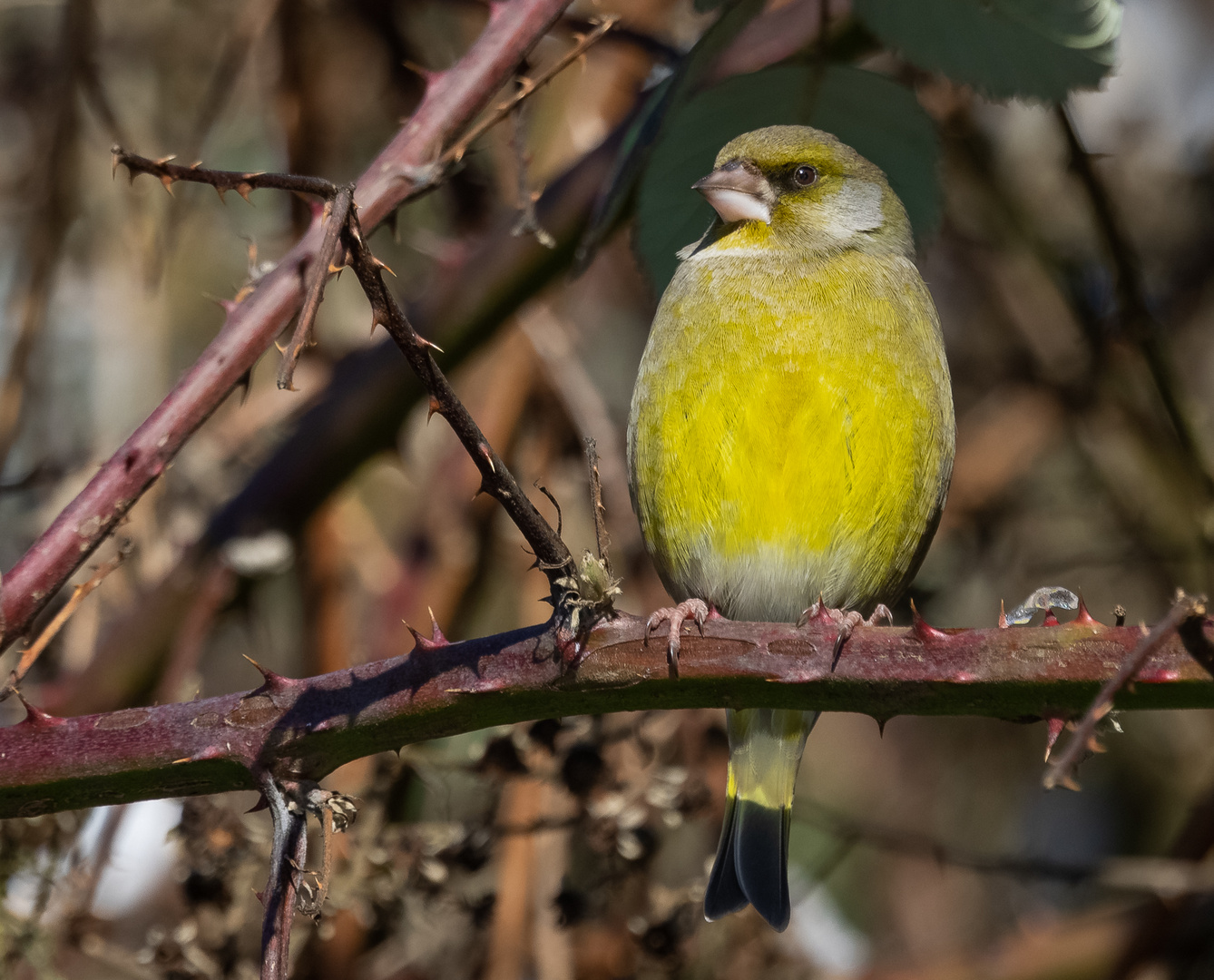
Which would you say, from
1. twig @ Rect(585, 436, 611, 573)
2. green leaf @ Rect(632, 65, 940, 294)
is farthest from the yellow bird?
twig @ Rect(585, 436, 611, 573)

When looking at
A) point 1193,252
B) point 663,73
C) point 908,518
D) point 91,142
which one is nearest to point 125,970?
point 908,518

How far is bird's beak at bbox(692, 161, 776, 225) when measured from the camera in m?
2.80

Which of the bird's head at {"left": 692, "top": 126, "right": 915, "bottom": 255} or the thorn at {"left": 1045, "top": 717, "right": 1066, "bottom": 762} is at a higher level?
the bird's head at {"left": 692, "top": 126, "right": 915, "bottom": 255}

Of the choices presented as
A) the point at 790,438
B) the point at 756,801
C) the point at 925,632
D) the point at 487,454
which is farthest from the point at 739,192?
the point at 487,454

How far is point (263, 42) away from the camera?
398 centimetres

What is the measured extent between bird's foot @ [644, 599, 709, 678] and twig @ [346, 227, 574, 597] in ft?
0.73

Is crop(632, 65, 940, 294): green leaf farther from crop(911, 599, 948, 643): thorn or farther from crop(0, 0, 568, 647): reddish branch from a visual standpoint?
crop(911, 599, 948, 643): thorn

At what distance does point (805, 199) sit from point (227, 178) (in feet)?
5.92

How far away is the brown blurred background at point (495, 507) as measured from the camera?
2758 mm

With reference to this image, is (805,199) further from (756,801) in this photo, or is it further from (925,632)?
(925,632)

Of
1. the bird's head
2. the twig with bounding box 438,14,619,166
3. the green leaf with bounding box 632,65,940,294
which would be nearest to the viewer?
the twig with bounding box 438,14,619,166

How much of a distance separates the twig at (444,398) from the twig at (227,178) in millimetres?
75

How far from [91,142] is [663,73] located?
2.47m

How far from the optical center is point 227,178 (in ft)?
5.15
